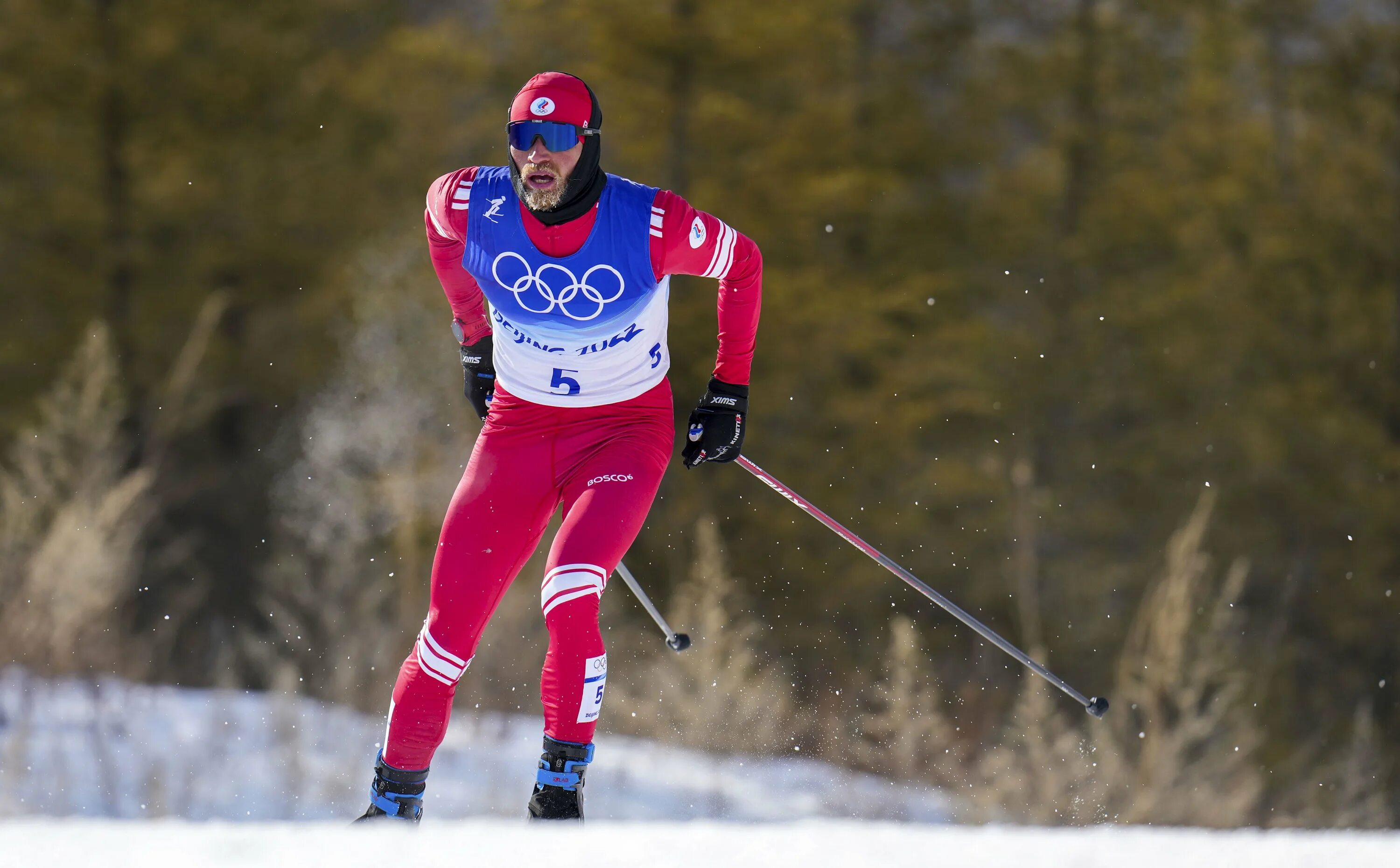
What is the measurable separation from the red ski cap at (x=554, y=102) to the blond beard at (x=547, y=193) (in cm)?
13

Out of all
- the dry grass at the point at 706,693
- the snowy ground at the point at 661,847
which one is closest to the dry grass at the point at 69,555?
the dry grass at the point at 706,693

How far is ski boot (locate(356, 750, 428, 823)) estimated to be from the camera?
3.36 meters

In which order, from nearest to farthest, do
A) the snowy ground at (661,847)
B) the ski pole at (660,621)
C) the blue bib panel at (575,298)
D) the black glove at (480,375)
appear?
the snowy ground at (661,847)
the blue bib panel at (575,298)
the ski pole at (660,621)
the black glove at (480,375)

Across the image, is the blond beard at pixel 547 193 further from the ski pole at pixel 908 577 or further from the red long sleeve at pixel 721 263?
the ski pole at pixel 908 577

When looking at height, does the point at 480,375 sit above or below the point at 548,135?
below

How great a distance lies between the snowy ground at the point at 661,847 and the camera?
6.70 feet

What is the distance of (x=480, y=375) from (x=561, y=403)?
1.42ft

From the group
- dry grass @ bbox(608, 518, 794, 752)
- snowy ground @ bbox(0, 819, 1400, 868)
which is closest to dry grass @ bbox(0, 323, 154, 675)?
dry grass @ bbox(608, 518, 794, 752)

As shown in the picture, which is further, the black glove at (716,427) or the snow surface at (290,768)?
the snow surface at (290,768)

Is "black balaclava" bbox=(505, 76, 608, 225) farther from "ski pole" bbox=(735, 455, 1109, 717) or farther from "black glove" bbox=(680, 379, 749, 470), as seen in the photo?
"ski pole" bbox=(735, 455, 1109, 717)

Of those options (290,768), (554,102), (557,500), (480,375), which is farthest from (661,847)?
(290,768)

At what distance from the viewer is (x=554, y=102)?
3455mm

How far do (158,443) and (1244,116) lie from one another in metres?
15.1

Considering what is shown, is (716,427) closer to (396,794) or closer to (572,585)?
(572,585)
